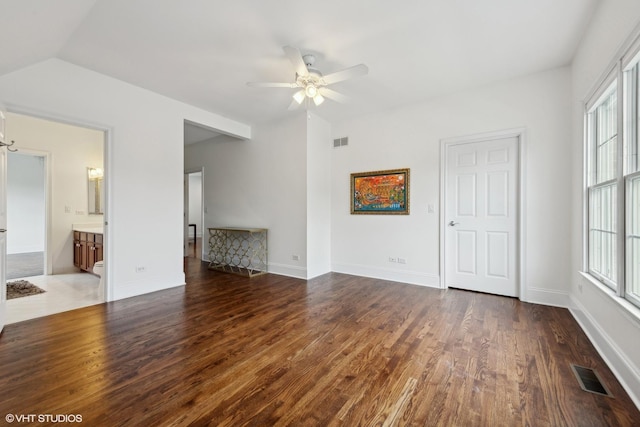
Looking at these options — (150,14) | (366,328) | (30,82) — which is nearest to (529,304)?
(366,328)

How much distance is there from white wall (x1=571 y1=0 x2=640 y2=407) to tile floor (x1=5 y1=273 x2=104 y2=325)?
4.81 meters

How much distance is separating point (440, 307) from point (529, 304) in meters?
1.08

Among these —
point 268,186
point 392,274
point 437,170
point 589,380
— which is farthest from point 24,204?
point 589,380

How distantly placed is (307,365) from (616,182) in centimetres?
263

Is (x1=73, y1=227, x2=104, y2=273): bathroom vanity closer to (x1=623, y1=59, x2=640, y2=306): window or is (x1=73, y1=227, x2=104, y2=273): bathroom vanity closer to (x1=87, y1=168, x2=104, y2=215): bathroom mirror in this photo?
(x1=87, y1=168, x2=104, y2=215): bathroom mirror

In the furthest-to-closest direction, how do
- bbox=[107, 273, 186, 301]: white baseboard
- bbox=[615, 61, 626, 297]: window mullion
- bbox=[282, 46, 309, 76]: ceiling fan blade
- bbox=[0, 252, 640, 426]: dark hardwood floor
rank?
bbox=[107, 273, 186, 301]: white baseboard
bbox=[282, 46, 309, 76]: ceiling fan blade
bbox=[615, 61, 626, 297]: window mullion
bbox=[0, 252, 640, 426]: dark hardwood floor

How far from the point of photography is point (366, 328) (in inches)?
100

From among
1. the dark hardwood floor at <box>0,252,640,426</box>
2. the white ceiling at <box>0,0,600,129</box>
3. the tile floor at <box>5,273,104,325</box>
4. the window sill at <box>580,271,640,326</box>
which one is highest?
the white ceiling at <box>0,0,600,129</box>

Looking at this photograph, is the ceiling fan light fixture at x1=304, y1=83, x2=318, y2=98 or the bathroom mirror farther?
the bathroom mirror

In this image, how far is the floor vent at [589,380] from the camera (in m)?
1.65

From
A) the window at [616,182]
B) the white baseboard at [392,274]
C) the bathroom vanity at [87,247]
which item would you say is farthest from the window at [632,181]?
the bathroom vanity at [87,247]

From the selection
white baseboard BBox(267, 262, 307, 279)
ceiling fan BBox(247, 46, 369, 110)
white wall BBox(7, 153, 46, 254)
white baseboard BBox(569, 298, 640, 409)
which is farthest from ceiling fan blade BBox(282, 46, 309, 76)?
white wall BBox(7, 153, 46, 254)

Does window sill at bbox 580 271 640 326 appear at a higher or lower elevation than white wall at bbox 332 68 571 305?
lower

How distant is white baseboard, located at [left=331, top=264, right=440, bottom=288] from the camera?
12.9ft
